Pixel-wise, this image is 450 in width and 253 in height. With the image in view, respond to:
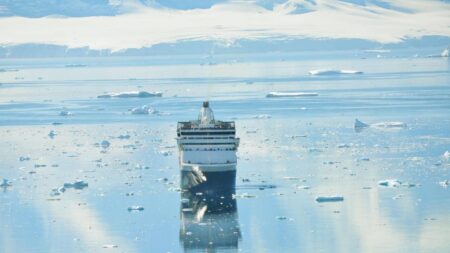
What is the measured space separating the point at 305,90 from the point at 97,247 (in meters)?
46.6

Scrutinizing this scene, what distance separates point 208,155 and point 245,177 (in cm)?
226

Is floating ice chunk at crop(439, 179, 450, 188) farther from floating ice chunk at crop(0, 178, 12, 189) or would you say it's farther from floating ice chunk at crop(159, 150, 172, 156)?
floating ice chunk at crop(0, 178, 12, 189)

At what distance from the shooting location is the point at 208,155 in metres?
30.8

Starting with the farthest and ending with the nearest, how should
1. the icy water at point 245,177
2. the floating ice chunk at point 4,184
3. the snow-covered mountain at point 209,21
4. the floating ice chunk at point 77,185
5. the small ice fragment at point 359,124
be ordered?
the snow-covered mountain at point 209,21, the small ice fragment at point 359,124, the floating ice chunk at point 4,184, the floating ice chunk at point 77,185, the icy water at point 245,177

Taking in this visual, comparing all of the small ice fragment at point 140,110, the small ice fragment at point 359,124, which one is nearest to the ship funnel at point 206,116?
the small ice fragment at point 359,124

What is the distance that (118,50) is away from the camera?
128 meters

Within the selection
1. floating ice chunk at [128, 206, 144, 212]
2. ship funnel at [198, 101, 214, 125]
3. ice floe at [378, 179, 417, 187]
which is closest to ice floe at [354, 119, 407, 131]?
ship funnel at [198, 101, 214, 125]

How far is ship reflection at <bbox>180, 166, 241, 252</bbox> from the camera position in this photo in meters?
24.6

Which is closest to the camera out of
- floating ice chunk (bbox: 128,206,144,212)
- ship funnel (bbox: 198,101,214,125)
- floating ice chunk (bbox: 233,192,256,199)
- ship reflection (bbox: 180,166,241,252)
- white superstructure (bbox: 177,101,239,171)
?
ship reflection (bbox: 180,166,241,252)

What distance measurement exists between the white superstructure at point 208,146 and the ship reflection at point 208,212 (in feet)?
0.68

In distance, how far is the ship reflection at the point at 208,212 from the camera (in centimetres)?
2460

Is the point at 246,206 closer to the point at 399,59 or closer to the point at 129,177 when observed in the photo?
the point at 129,177

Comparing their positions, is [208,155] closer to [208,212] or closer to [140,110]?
[208,212]

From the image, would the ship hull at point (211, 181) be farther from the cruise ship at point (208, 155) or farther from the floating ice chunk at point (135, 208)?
the floating ice chunk at point (135, 208)
